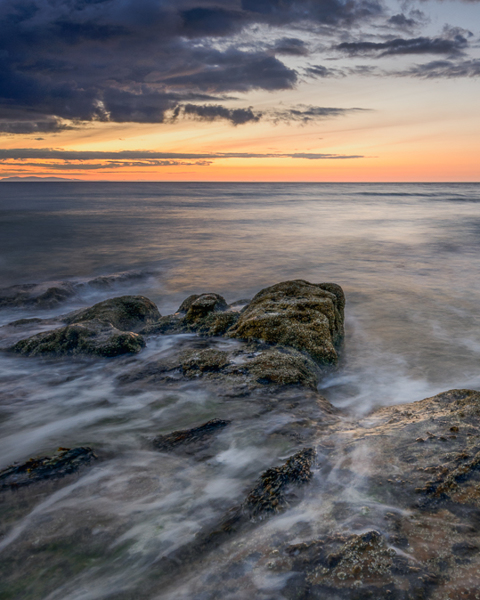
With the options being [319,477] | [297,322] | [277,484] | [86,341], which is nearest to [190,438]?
[277,484]

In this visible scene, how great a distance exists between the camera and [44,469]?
2945 millimetres

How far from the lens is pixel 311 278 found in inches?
496

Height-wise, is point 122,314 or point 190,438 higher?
point 122,314

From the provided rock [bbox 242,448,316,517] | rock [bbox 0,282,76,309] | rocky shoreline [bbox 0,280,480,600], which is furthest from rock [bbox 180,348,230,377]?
rock [bbox 0,282,76,309]

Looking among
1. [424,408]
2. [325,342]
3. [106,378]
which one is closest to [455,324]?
[325,342]

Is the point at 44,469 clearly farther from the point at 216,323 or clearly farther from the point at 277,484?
the point at 216,323

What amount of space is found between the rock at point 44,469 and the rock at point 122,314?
3.06 m

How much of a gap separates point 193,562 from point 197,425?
160 cm

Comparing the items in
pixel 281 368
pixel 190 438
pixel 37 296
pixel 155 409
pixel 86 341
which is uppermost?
pixel 281 368

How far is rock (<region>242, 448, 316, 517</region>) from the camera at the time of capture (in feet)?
8.12

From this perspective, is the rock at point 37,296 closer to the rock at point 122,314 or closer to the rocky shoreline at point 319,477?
the rock at point 122,314

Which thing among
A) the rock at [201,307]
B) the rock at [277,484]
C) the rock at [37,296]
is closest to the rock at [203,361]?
the rock at [201,307]

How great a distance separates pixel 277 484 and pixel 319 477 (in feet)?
1.02

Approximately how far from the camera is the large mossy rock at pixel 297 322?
17.1 ft
